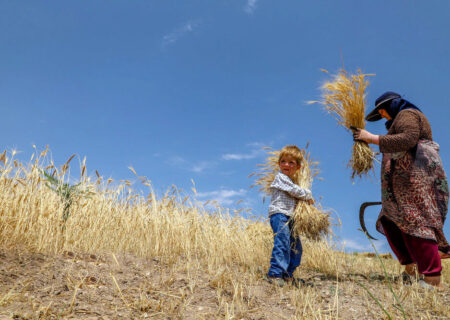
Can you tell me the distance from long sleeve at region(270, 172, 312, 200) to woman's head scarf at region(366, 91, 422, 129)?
1457 millimetres

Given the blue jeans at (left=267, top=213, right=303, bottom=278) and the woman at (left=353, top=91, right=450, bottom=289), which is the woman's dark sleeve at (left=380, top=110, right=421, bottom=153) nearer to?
the woman at (left=353, top=91, right=450, bottom=289)

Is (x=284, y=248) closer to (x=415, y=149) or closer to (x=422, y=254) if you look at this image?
(x=422, y=254)

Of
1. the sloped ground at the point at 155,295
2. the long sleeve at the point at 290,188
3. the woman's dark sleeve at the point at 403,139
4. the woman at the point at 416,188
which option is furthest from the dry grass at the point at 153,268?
the woman's dark sleeve at the point at 403,139

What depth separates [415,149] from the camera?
13.7 feet

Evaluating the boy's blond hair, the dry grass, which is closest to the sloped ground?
the dry grass

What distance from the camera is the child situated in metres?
4.00

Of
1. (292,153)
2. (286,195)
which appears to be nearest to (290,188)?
(286,195)

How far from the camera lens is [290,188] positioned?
13.6 ft

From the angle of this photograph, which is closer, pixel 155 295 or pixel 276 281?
pixel 155 295

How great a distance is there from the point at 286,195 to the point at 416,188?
57.8 inches

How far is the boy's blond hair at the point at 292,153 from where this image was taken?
439 cm

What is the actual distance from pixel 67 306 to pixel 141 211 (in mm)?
3130

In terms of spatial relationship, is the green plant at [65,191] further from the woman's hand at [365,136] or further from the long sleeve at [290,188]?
the woman's hand at [365,136]

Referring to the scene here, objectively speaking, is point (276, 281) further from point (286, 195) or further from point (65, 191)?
point (65, 191)
